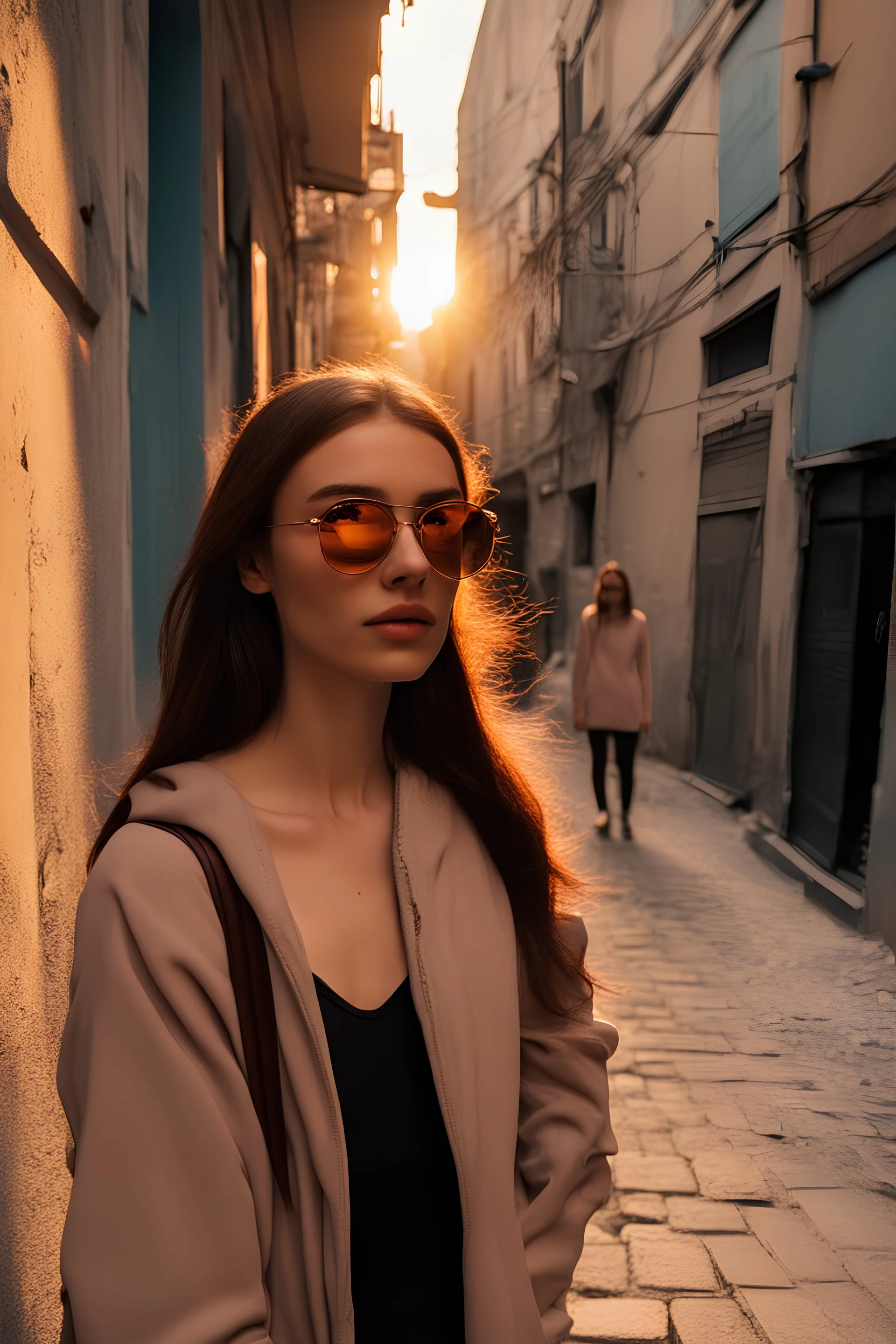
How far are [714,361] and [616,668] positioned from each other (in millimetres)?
956

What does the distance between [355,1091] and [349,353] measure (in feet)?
64.6

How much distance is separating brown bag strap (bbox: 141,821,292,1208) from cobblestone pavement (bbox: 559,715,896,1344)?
1.24 meters

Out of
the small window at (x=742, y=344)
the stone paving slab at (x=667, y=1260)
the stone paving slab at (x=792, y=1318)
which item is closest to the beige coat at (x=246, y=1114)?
the stone paving slab at (x=792, y=1318)

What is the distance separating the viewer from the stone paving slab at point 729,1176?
1979 millimetres

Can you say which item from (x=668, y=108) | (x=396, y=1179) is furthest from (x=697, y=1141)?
(x=668, y=108)

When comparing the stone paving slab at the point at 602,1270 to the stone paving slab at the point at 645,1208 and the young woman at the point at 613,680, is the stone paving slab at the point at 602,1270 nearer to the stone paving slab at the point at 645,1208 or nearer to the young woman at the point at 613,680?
the stone paving slab at the point at 645,1208

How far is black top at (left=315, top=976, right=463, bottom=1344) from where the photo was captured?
1099 millimetres

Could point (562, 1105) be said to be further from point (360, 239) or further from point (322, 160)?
point (360, 239)

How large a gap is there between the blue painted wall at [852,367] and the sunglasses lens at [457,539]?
101 cm

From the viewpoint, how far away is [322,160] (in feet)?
28.3

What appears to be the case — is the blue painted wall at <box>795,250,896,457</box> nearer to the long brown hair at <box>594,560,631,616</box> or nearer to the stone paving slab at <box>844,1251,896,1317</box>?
the long brown hair at <box>594,560,631,616</box>

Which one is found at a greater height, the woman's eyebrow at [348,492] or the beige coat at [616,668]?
the woman's eyebrow at [348,492]

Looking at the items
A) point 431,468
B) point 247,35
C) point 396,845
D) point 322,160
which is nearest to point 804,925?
point 396,845

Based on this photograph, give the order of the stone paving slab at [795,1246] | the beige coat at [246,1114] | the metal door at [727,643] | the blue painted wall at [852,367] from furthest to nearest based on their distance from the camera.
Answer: the metal door at [727,643]
the blue painted wall at [852,367]
the stone paving slab at [795,1246]
the beige coat at [246,1114]
